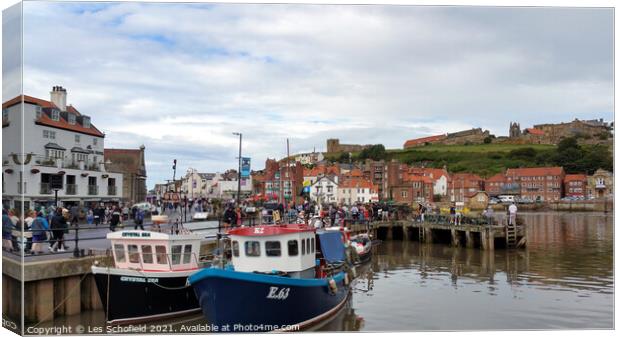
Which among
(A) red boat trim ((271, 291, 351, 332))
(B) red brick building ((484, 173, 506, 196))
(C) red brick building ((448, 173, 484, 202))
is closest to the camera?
(A) red boat trim ((271, 291, 351, 332))

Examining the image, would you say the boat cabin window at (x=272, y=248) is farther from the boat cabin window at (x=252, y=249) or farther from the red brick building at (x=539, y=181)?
the red brick building at (x=539, y=181)

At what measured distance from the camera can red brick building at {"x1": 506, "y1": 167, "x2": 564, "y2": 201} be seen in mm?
69250

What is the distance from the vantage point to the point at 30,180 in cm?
1322

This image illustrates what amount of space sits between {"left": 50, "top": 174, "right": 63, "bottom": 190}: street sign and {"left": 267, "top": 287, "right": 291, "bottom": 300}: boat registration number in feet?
17.5

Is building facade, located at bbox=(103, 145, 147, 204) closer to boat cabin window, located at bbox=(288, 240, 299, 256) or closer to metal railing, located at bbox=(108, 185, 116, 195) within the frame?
metal railing, located at bbox=(108, 185, 116, 195)

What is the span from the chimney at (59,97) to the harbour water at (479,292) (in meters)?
5.04

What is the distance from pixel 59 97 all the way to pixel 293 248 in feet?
22.3

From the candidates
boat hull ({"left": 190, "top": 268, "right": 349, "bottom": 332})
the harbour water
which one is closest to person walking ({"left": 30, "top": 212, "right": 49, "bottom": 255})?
the harbour water

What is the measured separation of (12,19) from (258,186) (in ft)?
99.4

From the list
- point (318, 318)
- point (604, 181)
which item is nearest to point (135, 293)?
point (318, 318)

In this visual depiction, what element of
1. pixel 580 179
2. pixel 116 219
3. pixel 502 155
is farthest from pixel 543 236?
pixel 502 155

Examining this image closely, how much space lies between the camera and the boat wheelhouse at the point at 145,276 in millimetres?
15891

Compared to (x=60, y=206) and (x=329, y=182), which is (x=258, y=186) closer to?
(x=329, y=182)

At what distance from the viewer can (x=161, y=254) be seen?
16.3 metres
